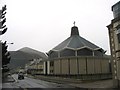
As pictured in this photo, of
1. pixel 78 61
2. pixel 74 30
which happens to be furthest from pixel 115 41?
pixel 74 30

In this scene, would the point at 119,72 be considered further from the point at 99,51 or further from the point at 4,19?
the point at 99,51

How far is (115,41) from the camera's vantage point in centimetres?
2450

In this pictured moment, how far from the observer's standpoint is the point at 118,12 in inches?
961

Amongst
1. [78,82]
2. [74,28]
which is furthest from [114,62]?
[74,28]

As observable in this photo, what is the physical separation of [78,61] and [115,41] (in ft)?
119

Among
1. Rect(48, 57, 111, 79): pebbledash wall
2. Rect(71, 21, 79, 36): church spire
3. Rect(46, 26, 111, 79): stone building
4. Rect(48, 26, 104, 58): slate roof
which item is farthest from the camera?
Rect(71, 21, 79, 36): church spire

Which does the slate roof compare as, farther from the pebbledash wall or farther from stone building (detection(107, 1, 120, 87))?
stone building (detection(107, 1, 120, 87))

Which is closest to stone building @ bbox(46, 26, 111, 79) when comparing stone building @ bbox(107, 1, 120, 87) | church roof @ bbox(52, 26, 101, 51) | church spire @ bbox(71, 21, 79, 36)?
church roof @ bbox(52, 26, 101, 51)

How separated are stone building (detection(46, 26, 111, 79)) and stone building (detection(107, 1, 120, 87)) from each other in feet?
99.3

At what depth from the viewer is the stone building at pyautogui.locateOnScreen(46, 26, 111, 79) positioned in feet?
197

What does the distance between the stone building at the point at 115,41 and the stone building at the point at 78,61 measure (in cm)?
3025

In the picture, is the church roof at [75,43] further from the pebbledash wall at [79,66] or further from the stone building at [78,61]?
the pebbledash wall at [79,66]

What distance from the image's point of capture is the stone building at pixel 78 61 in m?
59.9

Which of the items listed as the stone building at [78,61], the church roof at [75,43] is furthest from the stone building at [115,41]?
the church roof at [75,43]
